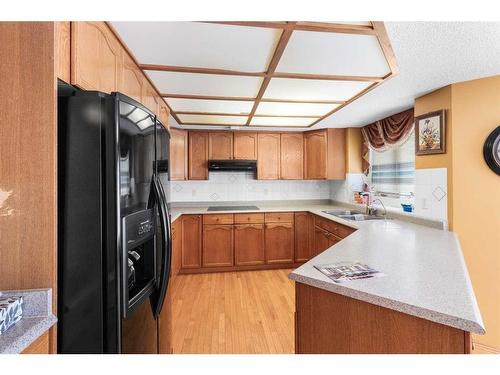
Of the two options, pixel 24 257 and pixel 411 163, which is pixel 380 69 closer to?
pixel 411 163

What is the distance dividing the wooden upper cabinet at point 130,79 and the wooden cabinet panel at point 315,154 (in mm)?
2710

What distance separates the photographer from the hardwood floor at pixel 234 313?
186 centimetres

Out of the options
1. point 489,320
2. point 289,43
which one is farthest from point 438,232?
point 289,43

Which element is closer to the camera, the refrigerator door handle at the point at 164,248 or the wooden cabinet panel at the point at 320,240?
the refrigerator door handle at the point at 164,248

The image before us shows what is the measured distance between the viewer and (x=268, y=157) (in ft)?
12.5

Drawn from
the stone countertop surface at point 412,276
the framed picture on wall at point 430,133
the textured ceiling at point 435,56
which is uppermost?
the textured ceiling at point 435,56

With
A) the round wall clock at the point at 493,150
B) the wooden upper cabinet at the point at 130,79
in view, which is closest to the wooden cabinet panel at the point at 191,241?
the wooden upper cabinet at the point at 130,79

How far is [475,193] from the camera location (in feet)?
6.12

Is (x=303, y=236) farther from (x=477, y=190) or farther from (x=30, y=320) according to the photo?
(x=30, y=320)

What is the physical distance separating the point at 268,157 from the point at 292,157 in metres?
0.40

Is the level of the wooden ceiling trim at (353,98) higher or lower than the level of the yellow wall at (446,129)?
higher

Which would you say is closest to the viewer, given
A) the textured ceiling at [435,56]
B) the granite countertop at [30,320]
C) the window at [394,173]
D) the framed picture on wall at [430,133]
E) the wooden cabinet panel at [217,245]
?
the granite countertop at [30,320]

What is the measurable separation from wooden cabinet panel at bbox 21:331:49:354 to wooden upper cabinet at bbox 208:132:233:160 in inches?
121

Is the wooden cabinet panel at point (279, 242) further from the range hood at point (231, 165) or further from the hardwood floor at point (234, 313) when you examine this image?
the range hood at point (231, 165)
